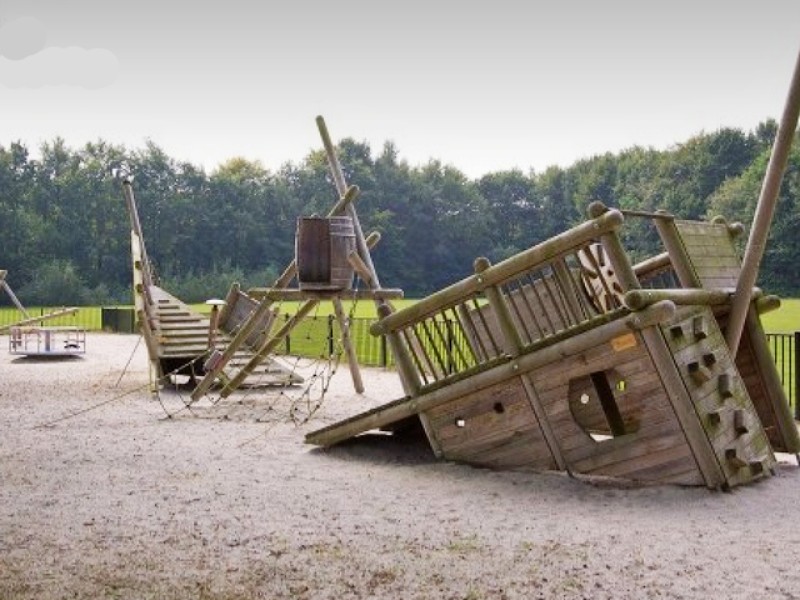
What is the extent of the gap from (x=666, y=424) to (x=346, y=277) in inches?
226

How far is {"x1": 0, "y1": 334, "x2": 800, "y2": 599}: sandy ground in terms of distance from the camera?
577 centimetres

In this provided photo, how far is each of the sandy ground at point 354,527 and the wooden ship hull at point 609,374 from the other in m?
0.29

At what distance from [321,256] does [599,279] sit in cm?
434

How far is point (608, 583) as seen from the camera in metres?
5.74

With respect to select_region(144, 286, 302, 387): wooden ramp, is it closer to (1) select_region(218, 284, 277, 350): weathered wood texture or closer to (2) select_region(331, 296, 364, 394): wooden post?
(1) select_region(218, 284, 277, 350): weathered wood texture

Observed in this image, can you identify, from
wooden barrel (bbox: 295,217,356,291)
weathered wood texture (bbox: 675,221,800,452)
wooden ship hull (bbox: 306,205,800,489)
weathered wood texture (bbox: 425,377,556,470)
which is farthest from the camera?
wooden barrel (bbox: 295,217,356,291)

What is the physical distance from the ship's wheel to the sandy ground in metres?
1.74

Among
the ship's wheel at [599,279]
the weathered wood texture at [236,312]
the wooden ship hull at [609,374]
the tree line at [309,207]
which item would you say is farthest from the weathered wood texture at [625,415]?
the tree line at [309,207]

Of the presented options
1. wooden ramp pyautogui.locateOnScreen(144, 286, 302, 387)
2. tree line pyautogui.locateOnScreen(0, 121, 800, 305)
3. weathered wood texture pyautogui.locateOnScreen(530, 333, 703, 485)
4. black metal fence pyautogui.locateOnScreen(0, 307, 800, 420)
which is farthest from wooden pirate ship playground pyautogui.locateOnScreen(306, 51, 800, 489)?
tree line pyautogui.locateOnScreen(0, 121, 800, 305)

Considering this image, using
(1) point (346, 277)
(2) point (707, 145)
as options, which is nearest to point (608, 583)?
(1) point (346, 277)

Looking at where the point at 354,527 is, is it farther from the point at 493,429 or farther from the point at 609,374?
the point at 609,374

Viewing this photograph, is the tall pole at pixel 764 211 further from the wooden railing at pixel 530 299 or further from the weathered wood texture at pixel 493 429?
the weathered wood texture at pixel 493 429

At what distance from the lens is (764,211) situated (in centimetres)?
841

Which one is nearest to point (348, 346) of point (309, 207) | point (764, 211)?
point (764, 211)
